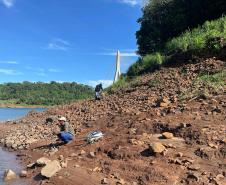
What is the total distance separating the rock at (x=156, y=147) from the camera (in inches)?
461

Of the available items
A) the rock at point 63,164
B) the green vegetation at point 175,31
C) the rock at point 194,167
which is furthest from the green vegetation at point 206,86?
the rock at point 63,164

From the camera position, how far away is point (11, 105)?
123 meters

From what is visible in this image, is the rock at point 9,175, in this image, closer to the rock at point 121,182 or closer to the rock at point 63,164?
the rock at point 63,164

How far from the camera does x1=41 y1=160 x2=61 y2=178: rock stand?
468 inches

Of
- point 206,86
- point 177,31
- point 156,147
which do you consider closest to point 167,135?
point 156,147

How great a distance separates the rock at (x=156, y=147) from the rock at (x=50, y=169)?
8.75ft

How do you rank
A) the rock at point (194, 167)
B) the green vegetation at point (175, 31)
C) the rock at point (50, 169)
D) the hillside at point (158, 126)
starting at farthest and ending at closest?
1. the green vegetation at point (175, 31)
2. the rock at point (50, 169)
3. the hillside at point (158, 126)
4. the rock at point (194, 167)

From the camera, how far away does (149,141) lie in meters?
12.9

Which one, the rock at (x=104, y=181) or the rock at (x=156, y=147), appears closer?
the rock at (x=104, y=181)

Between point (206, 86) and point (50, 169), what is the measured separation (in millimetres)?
7868

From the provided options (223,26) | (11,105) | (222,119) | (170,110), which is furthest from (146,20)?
(11,105)

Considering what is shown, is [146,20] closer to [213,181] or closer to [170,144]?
[170,144]

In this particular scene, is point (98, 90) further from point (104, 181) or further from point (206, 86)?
point (104, 181)

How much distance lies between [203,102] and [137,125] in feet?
8.12
